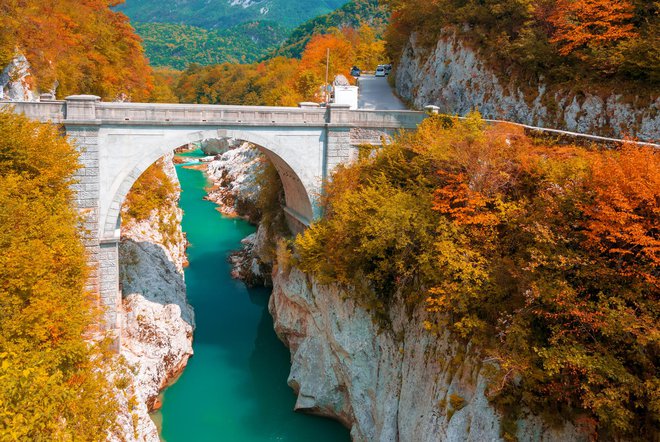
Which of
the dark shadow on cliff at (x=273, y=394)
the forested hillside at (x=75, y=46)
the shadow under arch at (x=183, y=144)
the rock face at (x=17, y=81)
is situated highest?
the forested hillside at (x=75, y=46)

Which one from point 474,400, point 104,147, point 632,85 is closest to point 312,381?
point 474,400

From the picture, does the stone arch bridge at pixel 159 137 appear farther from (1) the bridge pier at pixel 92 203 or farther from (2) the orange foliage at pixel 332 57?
(2) the orange foliage at pixel 332 57

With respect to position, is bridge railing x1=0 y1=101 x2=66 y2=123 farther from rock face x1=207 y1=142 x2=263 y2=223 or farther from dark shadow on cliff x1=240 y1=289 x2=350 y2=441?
rock face x1=207 y1=142 x2=263 y2=223

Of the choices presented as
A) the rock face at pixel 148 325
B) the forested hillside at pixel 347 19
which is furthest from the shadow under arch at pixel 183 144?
the forested hillside at pixel 347 19

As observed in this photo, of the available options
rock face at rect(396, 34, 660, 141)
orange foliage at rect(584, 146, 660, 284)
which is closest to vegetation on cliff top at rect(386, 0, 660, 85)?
rock face at rect(396, 34, 660, 141)

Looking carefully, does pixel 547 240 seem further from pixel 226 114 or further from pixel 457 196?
pixel 226 114

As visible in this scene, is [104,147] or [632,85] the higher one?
[632,85]

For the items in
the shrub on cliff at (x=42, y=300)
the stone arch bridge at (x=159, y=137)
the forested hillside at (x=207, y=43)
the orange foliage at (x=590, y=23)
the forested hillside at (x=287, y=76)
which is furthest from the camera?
the forested hillside at (x=207, y=43)
